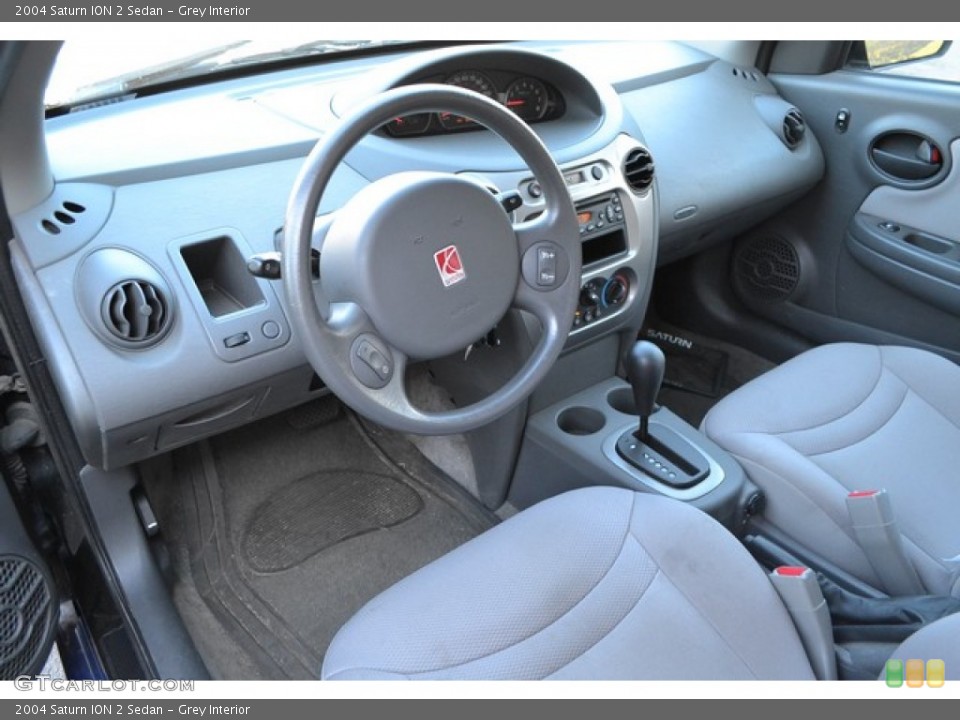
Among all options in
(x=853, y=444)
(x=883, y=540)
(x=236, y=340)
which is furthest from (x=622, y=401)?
(x=236, y=340)

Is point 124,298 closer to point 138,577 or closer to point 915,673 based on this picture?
point 138,577

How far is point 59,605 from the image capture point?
64.4 inches

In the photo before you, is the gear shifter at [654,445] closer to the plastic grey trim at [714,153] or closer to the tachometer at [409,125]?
the plastic grey trim at [714,153]

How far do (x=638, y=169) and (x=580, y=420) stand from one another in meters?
0.55

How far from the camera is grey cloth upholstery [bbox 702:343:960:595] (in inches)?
59.3

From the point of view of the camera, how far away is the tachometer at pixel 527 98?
1852 millimetres

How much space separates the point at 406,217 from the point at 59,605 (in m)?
1.03

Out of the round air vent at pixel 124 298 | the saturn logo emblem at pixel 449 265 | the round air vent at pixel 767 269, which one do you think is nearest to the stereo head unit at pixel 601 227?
the saturn logo emblem at pixel 449 265

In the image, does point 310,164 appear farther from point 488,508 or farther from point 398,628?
point 488,508

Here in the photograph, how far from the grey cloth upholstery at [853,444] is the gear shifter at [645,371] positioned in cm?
16

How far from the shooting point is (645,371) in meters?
1.68

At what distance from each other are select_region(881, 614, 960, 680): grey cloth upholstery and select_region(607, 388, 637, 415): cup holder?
889 millimetres

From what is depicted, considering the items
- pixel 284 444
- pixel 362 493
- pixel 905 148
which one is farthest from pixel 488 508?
pixel 905 148
